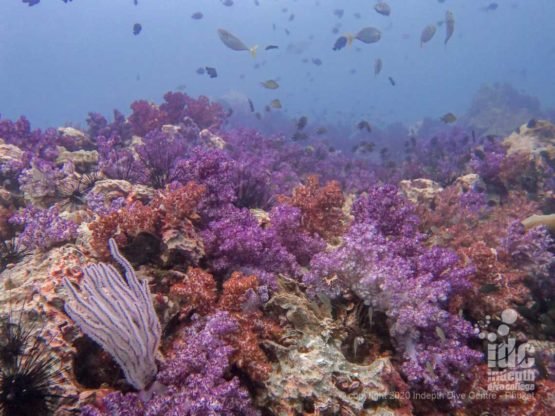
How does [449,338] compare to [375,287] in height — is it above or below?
below

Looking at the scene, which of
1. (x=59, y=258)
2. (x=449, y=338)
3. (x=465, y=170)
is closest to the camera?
(x=449, y=338)

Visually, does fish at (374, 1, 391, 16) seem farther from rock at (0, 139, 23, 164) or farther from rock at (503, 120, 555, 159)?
rock at (0, 139, 23, 164)

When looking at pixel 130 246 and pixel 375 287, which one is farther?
pixel 130 246

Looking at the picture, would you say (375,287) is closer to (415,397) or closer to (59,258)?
(415,397)

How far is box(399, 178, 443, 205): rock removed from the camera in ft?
25.3

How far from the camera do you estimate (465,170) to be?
9852 millimetres

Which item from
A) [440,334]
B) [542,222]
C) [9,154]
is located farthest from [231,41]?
[440,334]

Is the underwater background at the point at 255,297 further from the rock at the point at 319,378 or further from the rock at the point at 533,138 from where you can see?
the rock at the point at 533,138

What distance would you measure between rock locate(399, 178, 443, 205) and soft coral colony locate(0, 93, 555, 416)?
1.96 metres

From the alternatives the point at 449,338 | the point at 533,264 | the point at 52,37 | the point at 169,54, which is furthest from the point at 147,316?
the point at 52,37

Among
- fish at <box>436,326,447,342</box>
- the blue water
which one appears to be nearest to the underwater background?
fish at <box>436,326,447,342</box>

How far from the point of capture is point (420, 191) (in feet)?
26.2

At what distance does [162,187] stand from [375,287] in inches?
155

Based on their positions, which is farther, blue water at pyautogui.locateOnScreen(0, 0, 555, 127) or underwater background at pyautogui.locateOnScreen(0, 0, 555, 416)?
blue water at pyautogui.locateOnScreen(0, 0, 555, 127)
